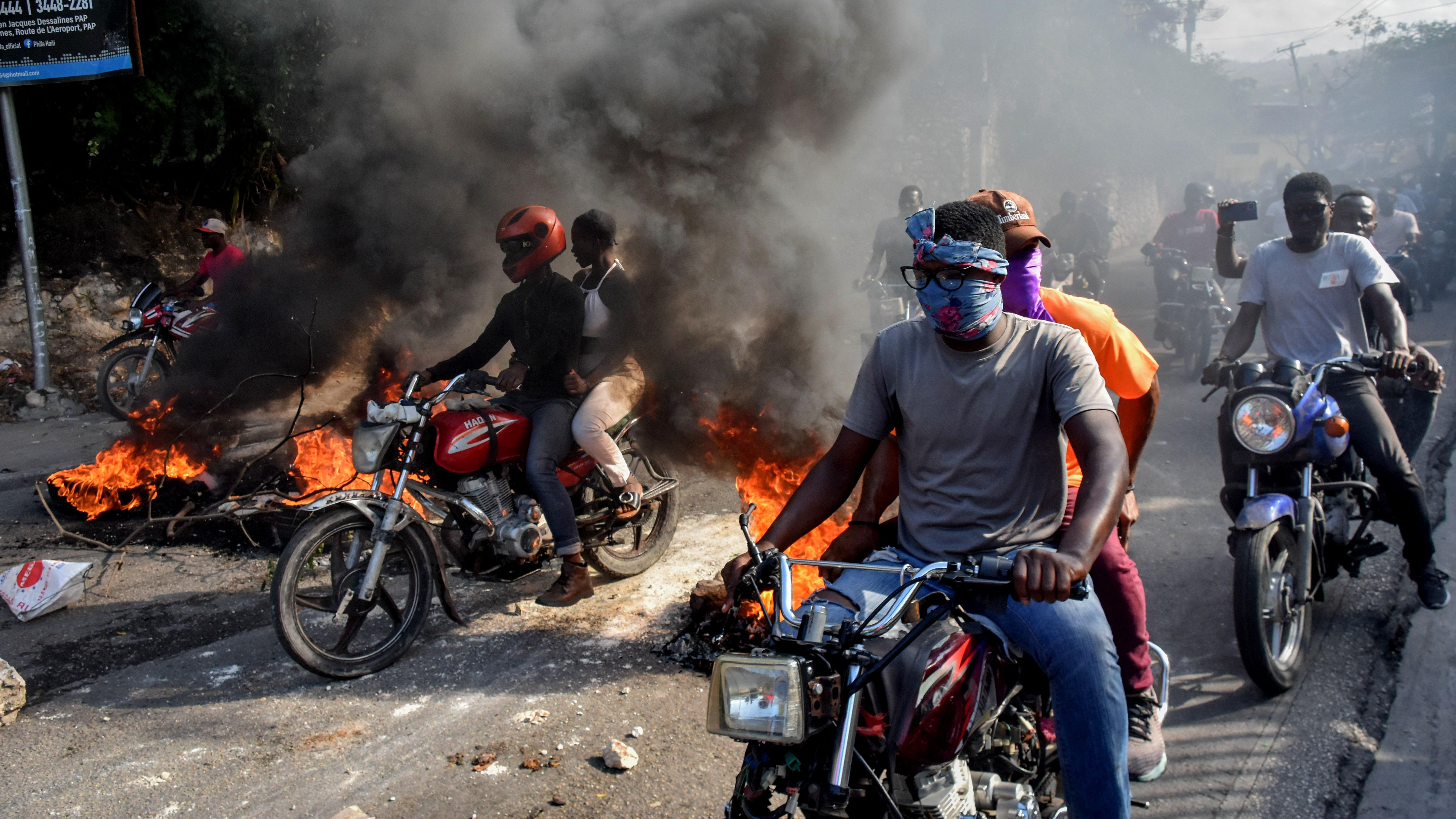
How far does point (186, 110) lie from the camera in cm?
1037

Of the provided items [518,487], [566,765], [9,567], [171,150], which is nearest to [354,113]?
[171,150]

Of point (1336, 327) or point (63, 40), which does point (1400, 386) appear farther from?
point (63, 40)

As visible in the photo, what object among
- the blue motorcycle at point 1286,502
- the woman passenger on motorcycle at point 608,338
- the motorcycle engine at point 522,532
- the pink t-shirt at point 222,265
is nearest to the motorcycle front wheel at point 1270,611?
the blue motorcycle at point 1286,502

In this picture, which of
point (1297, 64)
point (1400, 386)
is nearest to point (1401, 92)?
point (1297, 64)

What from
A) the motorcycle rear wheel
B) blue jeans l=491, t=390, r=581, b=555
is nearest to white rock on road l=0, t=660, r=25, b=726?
blue jeans l=491, t=390, r=581, b=555

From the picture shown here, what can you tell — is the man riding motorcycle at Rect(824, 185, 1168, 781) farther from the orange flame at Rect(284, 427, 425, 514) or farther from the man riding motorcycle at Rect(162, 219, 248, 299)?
the man riding motorcycle at Rect(162, 219, 248, 299)

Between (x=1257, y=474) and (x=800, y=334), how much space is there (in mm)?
3036

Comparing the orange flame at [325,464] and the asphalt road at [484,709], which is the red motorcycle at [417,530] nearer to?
the asphalt road at [484,709]

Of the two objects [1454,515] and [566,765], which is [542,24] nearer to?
[566,765]

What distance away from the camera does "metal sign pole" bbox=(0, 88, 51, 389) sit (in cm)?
939

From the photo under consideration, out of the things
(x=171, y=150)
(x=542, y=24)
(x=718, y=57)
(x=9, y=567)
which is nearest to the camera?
(x=9, y=567)

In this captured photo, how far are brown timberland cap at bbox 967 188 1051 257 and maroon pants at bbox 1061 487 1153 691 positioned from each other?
0.85 m

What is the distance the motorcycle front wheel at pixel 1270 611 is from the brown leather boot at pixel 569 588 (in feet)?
9.67

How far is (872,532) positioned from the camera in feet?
9.61
